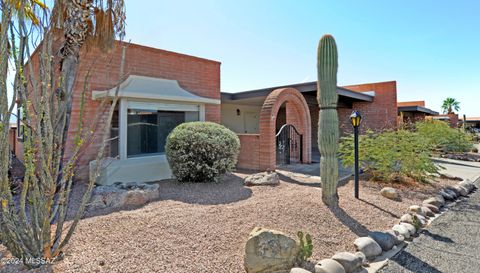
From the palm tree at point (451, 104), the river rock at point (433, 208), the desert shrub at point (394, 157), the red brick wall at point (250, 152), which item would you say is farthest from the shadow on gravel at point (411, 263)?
the palm tree at point (451, 104)

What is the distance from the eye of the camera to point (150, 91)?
27.0ft

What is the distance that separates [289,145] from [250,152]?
86.0 inches

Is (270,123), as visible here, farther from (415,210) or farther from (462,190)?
(462,190)

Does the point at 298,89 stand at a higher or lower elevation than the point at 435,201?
higher

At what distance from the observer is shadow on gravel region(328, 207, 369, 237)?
416 centimetres

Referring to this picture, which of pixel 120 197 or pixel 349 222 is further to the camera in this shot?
pixel 120 197

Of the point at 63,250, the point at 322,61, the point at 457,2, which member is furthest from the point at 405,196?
the point at 457,2

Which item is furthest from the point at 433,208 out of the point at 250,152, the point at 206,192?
the point at 250,152

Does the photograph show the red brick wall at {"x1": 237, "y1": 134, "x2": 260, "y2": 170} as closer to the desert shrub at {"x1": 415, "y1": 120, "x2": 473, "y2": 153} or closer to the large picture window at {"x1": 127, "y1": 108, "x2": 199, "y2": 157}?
the large picture window at {"x1": 127, "y1": 108, "x2": 199, "y2": 157}

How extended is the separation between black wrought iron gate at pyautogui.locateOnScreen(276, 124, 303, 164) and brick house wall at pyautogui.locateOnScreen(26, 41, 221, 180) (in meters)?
2.97

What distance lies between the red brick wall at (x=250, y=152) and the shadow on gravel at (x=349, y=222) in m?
4.94

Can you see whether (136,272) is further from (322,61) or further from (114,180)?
(114,180)

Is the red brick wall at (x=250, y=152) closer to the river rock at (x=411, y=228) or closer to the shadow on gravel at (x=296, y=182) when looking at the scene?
the shadow on gravel at (x=296, y=182)

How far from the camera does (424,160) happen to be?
7.52 m
